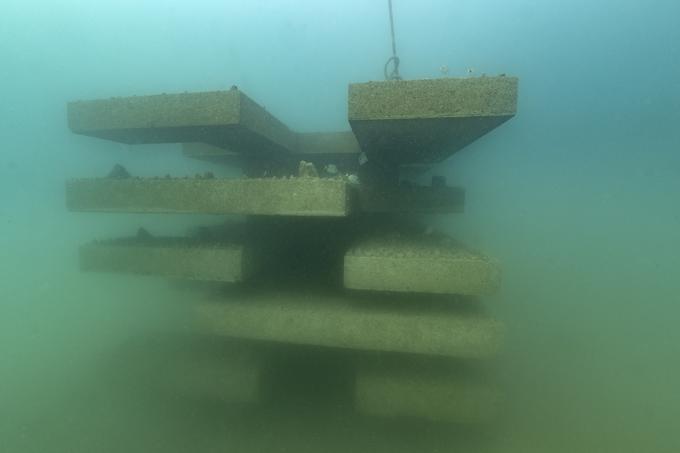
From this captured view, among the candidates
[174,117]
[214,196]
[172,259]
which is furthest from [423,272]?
[174,117]

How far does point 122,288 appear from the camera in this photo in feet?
19.6

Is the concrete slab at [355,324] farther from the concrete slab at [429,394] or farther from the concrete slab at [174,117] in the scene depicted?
the concrete slab at [174,117]

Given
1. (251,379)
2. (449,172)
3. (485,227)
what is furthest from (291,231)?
(485,227)

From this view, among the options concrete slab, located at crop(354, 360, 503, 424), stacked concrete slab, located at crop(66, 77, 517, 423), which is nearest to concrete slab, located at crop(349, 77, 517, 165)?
stacked concrete slab, located at crop(66, 77, 517, 423)

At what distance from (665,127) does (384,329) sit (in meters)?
5.45

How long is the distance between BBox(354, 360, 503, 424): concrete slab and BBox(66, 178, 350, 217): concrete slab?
4.54 ft

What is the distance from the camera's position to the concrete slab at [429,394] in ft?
8.39

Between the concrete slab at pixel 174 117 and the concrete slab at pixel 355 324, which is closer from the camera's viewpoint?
the concrete slab at pixel 355 324

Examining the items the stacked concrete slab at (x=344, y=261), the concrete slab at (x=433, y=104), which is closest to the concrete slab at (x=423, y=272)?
the stacked concrete slab at (x=344, y=261)

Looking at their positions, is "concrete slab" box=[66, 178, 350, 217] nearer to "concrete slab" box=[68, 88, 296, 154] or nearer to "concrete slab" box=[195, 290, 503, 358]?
"concrete slab" box=[68, 88, 296, 154]

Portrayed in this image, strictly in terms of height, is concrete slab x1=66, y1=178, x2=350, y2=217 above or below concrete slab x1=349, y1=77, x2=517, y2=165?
below

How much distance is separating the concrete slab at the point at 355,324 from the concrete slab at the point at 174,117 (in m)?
1.41

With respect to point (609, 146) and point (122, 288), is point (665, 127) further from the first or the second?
point (122, 288)

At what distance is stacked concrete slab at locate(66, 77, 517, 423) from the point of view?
2.42 meters
